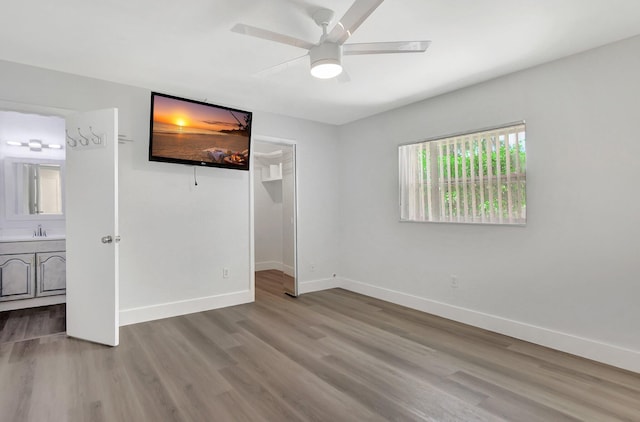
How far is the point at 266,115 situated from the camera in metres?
4.61

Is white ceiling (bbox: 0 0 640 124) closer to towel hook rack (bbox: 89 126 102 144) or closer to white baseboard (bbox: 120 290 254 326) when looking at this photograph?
towel hook rack (bbox: 89 126 102 144)

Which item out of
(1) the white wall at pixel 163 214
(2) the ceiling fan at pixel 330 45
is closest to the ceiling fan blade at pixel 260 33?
(2) the ceiling fan at pixel 330 45

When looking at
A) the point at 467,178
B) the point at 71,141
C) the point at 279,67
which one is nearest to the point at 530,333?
the point at 467,178

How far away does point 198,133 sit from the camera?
3.86 m

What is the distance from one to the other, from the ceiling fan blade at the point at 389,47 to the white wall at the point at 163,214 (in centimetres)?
246

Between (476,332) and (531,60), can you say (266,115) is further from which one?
(476,332)

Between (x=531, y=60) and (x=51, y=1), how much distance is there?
3702 millimetres

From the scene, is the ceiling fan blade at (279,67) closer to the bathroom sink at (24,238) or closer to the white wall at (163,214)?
the white wall at (163,214)

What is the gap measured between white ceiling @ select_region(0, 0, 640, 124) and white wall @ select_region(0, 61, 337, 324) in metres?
0.21

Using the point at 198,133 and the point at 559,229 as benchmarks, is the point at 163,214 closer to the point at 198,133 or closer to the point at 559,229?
the point at 198,133

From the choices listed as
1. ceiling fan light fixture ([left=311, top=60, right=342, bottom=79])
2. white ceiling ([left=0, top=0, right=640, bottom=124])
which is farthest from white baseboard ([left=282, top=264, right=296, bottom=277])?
ceiling fan light fixture ([left=311, top=60, right=342, bottom=79])

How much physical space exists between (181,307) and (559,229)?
401 cm

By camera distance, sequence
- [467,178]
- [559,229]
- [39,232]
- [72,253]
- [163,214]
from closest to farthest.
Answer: [559,229] < [72,253] < [467,178] < [163,214] < [39,232]

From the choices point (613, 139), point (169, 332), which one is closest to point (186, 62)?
point (169, 332)
